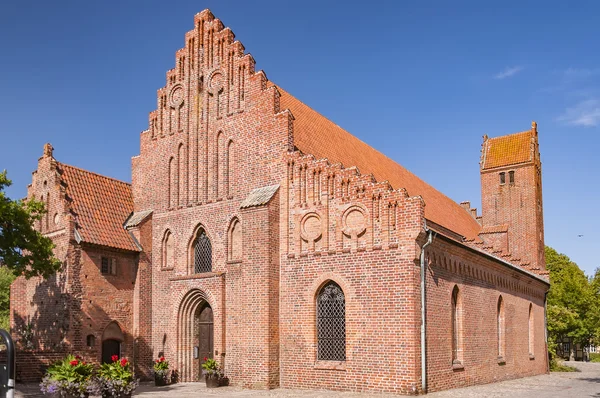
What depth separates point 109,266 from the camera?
2355 cm

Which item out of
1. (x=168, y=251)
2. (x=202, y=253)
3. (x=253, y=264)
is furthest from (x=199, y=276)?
(x=253, y=264)

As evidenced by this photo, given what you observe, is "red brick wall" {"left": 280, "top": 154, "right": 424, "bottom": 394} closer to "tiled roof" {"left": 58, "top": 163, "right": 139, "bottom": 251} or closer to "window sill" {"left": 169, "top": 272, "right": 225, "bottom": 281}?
"window sill" {"left": 169, "top": 272, "right": 225, "bottom": 281}

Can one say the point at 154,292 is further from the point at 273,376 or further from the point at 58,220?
the point at 273,376

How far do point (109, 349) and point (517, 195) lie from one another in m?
27.0

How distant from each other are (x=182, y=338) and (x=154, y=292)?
238cm

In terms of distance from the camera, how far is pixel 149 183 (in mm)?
25641

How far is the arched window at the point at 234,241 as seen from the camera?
72.1ft

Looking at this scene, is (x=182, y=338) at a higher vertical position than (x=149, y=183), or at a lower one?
lower

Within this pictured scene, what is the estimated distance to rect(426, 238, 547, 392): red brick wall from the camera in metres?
19.3

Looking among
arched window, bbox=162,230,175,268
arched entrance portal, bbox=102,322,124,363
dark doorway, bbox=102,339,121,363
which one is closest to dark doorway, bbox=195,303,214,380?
arched window, bbox=162,230,175,268

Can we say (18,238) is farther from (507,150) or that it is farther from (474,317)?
(507,150)

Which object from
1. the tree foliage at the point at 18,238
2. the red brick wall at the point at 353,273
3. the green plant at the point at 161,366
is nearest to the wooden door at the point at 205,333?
the green plant at the point at 161,366

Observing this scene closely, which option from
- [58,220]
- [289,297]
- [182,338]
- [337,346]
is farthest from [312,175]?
[58,220]

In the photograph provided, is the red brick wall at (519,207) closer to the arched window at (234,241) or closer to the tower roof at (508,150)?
the tower roof at (508,150)
